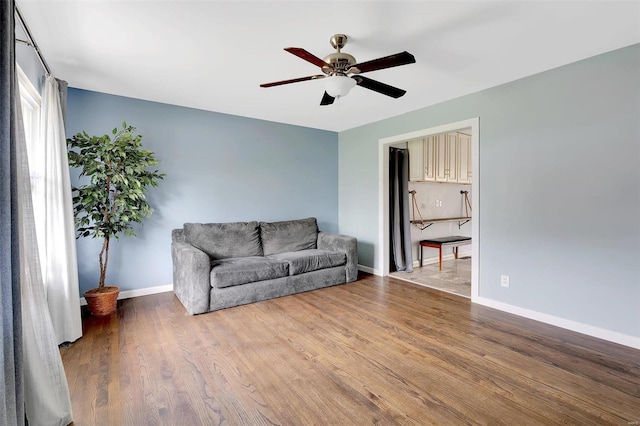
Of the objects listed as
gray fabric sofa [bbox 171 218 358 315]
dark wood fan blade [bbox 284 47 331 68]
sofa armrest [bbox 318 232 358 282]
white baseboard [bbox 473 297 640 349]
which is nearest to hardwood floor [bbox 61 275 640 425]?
white baseboard [bbox 473 297 640 349]

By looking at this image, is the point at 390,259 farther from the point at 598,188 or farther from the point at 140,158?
the point at 140,158

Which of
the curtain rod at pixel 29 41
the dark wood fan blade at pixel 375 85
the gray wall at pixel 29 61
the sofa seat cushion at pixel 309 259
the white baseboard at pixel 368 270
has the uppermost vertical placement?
the curtain rod at pixel 29 41

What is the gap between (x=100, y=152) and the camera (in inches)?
117

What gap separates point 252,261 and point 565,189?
3355 mm

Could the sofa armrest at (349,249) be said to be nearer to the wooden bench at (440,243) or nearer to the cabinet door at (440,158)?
the wooden bench at (440,243)

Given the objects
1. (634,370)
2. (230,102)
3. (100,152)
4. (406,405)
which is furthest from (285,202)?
(634,370)

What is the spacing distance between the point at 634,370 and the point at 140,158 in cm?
460

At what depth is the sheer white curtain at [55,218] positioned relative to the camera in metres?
2.46

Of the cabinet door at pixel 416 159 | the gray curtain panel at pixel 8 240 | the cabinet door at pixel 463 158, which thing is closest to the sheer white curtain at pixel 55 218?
the gray curtain panel at pixel 8 240

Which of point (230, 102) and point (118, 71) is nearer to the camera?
point (118, 71)

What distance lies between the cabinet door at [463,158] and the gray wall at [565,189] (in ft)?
7.65

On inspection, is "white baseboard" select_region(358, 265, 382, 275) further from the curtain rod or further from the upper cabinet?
the curtain rod

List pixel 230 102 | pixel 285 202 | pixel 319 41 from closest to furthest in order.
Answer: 1. pixel 319 41
2. pixel 230 102
3. pixel 285 202

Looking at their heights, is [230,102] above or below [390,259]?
above
